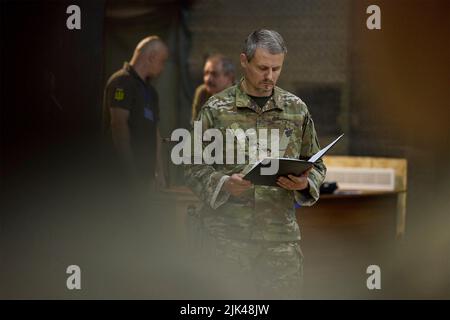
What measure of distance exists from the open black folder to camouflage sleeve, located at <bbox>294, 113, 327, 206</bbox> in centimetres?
19

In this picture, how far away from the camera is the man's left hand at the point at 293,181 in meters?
3.52

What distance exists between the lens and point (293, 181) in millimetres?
3529

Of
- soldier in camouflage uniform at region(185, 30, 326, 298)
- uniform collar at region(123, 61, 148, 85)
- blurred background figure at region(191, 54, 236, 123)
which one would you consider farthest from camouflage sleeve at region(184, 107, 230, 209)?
blurred background figure at region(191, 54, 236, 123)

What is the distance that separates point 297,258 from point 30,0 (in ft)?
7.76

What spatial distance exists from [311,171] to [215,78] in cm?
269

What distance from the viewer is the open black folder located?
336 centimetres

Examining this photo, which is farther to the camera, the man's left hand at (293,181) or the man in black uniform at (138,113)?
the man in black uniform at (138,113)

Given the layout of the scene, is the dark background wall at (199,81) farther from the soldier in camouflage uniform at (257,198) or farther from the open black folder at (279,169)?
the open black folder at (279,169)

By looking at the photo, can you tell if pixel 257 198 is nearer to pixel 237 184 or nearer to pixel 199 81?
pixel 237 184

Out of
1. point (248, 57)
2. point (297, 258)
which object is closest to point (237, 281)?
point (297, 258)

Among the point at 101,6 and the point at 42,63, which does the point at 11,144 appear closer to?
the point at 42,63

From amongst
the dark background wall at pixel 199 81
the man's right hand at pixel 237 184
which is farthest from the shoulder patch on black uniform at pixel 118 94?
the man's right hand at pixel 237 184

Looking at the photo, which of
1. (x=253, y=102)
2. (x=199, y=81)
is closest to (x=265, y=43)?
(x=253, y=102)

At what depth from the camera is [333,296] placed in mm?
6031
